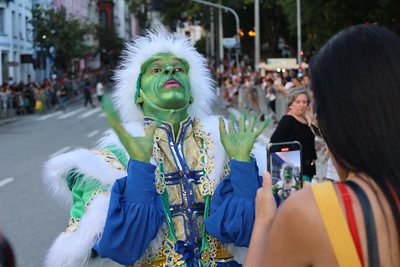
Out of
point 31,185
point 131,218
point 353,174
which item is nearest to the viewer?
point 353,174

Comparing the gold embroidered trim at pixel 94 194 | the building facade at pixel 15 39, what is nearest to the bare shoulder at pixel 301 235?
the gold embroidered trim at pixel 94 194

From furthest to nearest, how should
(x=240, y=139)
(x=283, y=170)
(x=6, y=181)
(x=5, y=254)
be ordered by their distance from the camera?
1. (x=6, y=181)
2. (x=240, y=139)
3. (x=283, y=170)
4. (x=5, y=254)

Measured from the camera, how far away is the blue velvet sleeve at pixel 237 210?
291 centimetres

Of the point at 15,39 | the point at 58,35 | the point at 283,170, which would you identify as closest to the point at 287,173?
the point at 283,170

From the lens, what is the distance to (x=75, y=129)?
946 inches

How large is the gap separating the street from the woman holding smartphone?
3.20 feet

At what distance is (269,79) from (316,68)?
23.3m

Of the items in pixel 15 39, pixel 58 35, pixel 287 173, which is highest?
pixel 58 35

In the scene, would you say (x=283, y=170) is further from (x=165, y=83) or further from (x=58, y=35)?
(x=58, y=35)

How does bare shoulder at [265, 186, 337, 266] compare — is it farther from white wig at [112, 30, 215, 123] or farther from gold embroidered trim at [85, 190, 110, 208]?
white wig at [112, 30, 215, 123]

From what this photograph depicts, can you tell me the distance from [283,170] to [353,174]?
0.88 meters

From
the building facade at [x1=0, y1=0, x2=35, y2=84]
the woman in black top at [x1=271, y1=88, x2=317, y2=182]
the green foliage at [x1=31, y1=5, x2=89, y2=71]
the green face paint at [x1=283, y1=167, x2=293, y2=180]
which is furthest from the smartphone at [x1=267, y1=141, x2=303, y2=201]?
the green foliage at [x1=31, y1=5, x2=89, y2=71]

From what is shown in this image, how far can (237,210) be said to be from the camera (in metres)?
2.91

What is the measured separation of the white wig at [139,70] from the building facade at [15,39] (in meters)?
35.9
